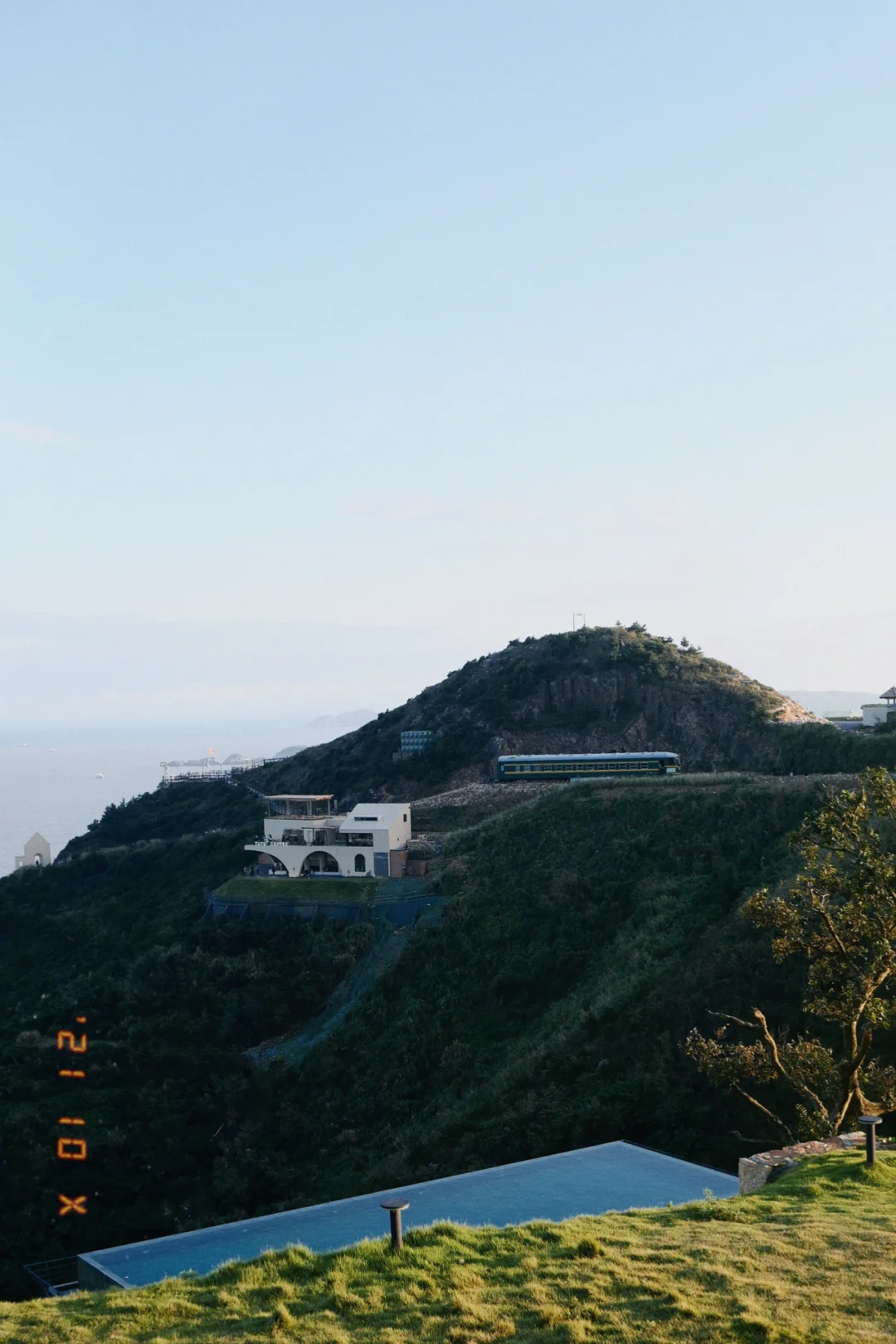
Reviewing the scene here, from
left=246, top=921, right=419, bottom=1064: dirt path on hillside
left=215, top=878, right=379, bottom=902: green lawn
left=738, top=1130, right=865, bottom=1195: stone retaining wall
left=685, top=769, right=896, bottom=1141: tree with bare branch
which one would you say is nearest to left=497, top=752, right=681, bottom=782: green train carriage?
left=215, top=878, right=379, bottom=902: green lawn

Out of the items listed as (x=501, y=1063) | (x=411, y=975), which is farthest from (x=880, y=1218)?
(x=411, y=975)

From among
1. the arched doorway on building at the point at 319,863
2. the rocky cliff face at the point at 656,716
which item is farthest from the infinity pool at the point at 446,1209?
the rocky cliff face at the point at 656,716

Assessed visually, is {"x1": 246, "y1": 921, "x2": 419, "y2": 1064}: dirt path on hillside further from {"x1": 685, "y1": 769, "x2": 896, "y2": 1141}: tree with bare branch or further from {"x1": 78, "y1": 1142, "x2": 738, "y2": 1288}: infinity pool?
{"x1": 685, "y1": 769, "x2": 896, "y2": 1141}: tree with bare branch

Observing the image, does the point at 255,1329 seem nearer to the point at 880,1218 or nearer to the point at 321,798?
the point at 880,1218

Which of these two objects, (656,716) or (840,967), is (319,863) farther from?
(840,967)

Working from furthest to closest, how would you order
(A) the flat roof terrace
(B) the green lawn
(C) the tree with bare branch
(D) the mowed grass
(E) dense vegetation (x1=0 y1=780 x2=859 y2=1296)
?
(A) the flat roof terrace, (B) the green lawn, (E) dense vegetation (x1=0 y1=780 x2=859 y2=1296), (C) the tree with bare branch, (D) the mowed grass

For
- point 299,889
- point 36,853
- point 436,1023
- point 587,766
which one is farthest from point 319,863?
point 36,853
